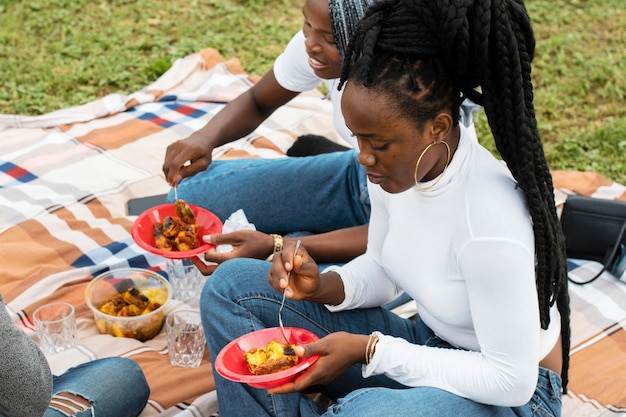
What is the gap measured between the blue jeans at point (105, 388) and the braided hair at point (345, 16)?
1347 millimetres

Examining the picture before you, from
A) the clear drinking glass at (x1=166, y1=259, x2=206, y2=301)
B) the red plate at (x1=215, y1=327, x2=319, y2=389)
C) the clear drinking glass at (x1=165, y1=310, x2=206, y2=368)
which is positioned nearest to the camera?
the red plate at (x1=215, y1=327, x2=319, y2=389)

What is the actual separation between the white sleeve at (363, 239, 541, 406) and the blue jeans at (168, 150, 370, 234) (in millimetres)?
1252

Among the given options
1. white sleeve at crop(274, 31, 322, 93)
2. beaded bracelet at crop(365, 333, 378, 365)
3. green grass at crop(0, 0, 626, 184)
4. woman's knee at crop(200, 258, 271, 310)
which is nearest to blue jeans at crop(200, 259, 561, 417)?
woman's knee at crop(200, 258, 271, 310)

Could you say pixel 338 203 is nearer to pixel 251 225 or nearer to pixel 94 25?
pixel 251 225

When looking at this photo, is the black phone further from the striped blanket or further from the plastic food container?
the plastic food container

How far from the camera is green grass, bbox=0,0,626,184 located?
17.6 ft

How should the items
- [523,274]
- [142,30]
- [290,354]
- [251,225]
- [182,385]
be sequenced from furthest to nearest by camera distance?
[142,30] → [251,225] → [182,385] → [290,354] → [523,274]

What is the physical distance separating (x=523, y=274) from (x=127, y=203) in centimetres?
250

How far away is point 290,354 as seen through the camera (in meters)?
2.31

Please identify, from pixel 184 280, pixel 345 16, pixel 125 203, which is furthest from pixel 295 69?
pixel 125 203

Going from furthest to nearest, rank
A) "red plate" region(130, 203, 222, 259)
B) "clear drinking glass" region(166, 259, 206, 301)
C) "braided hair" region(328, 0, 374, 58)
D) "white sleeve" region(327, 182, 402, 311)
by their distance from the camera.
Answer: "clear drinking glass" region(166, 259, 206, 301) → "red plate" region(130, 203, 222, 259) → "braided hair" region(328, 0, 374, 58) → "white sleeve" region(327, 182, 402, 311)

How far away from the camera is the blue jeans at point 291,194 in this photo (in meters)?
3.51

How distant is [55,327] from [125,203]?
1116 mm

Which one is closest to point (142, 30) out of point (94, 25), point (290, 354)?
point (94, 25)
